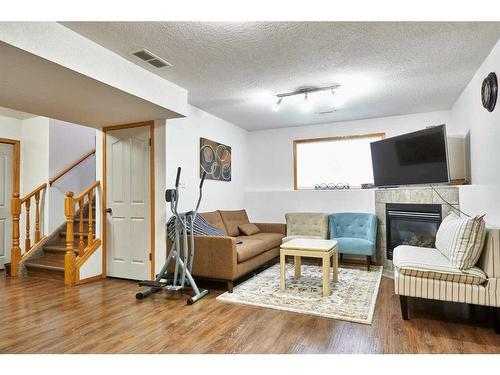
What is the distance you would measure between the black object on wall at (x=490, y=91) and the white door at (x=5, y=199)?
6.35 meters

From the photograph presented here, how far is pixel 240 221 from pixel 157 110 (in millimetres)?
2389

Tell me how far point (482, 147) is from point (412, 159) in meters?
0.98

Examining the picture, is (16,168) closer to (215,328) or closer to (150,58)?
(150,58)

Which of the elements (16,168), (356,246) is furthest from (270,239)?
(16,168)

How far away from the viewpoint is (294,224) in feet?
17.0

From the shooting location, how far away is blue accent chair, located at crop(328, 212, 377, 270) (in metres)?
4.32

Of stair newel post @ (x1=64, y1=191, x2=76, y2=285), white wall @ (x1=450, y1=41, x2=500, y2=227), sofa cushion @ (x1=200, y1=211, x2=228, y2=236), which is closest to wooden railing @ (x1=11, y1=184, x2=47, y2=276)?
stair newel post @ (x1=64, y1=191, x2=76, y2=285)

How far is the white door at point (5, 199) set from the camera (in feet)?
15.2

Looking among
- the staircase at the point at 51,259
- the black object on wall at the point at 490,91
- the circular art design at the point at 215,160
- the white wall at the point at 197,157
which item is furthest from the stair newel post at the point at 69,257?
the black object on wall at the point at 490,91

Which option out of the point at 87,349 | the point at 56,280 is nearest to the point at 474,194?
the point at 87,349

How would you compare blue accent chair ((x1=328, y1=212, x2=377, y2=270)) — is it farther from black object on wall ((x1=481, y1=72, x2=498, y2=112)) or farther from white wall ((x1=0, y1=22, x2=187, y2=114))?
white wall ((x1=0, y1=22, x2=187, y2=114))

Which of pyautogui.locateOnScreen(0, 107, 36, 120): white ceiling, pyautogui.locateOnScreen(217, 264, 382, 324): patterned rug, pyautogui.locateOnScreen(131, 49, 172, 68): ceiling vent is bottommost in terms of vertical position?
pyautogui.locateOnScreen(217, 264, 382, 324): patterned rug

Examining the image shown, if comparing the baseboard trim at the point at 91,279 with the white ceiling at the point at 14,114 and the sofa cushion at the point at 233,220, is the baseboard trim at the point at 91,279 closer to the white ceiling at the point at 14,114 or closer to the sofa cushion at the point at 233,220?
the sofa cushion at the point at 233,220

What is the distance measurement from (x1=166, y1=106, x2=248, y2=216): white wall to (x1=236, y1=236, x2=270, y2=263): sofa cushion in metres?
0.98
